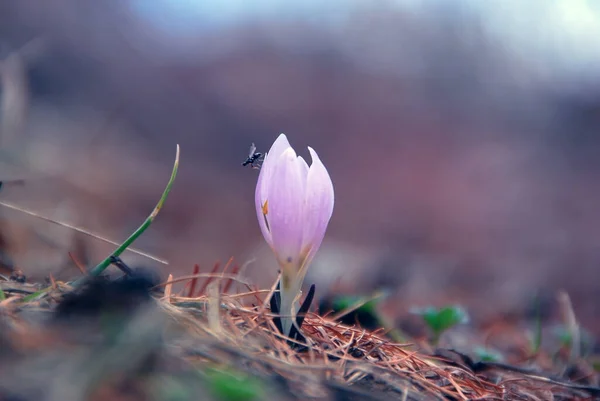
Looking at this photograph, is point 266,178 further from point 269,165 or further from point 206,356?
point 206,356

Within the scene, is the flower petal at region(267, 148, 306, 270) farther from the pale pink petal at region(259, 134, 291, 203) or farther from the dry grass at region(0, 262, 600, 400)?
the dry grass at region(0, 262, 600, 400)

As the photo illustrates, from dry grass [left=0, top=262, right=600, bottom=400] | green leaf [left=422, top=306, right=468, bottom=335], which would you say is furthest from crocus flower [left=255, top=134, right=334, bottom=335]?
green leaf [left=422, top=306, right=468, bottom=335]

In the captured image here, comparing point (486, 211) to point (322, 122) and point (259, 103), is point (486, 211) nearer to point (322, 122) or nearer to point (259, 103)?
point (322, 122)

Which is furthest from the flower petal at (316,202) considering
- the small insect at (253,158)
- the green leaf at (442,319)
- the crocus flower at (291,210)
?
the green leaf at (442,319)

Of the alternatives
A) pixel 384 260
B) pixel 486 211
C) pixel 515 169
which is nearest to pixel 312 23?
pixel 515 169

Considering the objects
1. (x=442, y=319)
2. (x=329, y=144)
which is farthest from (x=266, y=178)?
(x=329, y=144)

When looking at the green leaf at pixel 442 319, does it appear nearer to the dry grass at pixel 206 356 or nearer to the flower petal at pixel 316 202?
the dry grass at pixel 206 356
